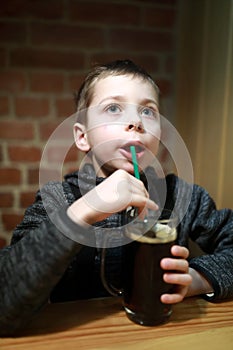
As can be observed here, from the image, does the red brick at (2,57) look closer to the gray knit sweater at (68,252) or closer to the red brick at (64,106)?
the red brick at (64,106)

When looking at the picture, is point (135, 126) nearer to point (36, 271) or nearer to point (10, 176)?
point (36, 271)

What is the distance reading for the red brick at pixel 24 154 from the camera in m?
1.39

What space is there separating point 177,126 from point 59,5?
0.65 m

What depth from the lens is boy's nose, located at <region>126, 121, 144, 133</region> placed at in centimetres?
76

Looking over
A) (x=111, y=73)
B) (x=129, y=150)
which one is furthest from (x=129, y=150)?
(x=111, y=73)

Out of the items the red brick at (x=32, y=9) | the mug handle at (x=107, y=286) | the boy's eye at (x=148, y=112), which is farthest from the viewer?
the red brick at (x=32, y=9)

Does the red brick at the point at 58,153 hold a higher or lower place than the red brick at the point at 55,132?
lower

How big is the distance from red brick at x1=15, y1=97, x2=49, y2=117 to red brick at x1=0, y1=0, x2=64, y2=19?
11.9 inches

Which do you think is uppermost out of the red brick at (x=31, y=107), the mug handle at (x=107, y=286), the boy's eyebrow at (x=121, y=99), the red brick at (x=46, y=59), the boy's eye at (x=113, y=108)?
the red brick at (x=46, y=59)

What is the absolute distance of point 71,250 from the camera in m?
0.56

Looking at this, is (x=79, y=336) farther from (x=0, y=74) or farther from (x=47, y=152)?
(x=0, y=74)

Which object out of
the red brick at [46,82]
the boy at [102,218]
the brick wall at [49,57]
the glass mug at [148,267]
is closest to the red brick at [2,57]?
the brick wall at [49,57]

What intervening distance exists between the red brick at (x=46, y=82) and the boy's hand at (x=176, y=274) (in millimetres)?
956

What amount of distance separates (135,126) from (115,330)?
0.40 m
